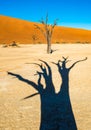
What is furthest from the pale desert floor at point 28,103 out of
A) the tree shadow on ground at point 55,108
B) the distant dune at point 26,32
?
the distant dune at point 26,32

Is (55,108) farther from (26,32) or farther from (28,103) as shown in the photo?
(26,32)

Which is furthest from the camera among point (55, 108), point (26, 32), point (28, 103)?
point (26, 32)

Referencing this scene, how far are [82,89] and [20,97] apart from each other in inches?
106

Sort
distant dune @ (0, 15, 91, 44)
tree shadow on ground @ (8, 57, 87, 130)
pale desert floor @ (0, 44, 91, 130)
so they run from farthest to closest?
distant dune @ (0, 15, 91, 44)
pale desert floor @ (0, 44, 91, 130)
tree shadow on ground @ (8, 57, 87, 130)

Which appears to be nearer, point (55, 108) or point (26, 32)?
point (55, 108)

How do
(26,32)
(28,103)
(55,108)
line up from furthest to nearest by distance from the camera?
(26,32)
(28,103)
(55,108)

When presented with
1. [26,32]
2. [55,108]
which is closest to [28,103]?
[55,108]

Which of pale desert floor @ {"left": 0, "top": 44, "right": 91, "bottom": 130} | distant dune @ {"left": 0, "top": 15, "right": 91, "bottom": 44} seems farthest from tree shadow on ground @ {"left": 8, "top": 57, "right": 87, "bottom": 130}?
distant dune @ {"left": 0, "top": 15, "right": 91, "bottom": 44}

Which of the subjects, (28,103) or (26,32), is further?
(26,32)

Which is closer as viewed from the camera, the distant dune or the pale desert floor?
the pale desert floor

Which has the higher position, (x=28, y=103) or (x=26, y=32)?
(x=26, y=32)

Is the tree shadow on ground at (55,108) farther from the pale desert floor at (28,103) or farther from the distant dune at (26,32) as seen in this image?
the distant dune at (26,32)

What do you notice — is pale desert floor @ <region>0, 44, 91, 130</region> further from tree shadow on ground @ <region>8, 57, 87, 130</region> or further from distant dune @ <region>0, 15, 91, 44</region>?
distant dune @ <region>0, 15, 91, 44</region>

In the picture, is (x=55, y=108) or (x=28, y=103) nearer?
(x=55, y=108)
